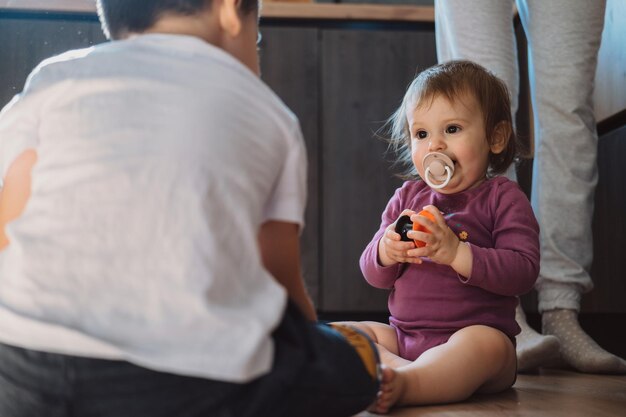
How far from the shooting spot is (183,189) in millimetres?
671

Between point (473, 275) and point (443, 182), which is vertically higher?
point (443, 182)

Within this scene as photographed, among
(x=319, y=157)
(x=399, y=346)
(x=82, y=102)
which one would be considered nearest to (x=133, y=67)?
(x=82, y=102)

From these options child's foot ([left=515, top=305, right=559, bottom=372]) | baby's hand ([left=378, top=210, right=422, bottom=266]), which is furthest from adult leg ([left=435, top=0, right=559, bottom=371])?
baby's hand ([left=378, top=210, right=422, bottom=266])

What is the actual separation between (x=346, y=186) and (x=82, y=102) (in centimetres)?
159

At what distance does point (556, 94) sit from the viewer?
163 cm

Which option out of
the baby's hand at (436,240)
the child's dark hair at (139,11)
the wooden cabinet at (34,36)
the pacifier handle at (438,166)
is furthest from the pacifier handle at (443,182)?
the wooden cabinet at (34,36)

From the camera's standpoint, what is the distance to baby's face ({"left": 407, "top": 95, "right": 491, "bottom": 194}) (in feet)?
3.99

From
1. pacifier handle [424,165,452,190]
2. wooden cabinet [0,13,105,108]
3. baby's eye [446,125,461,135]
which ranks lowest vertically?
pacifier handle [424,165,452,190]

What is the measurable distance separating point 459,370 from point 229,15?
0.52 m

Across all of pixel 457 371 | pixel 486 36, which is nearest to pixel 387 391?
pixel 457 371

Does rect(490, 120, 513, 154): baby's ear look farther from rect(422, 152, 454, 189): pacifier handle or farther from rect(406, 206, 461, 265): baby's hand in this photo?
rect(406, 206, 461, 265): baby's hand

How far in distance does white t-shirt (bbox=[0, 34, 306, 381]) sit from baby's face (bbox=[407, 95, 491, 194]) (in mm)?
521

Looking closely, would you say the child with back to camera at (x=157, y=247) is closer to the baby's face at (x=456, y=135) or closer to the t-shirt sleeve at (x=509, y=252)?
the t-shirt sleeve at (x=509, y=252)

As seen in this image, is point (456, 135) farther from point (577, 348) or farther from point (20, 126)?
point (20, 126)
